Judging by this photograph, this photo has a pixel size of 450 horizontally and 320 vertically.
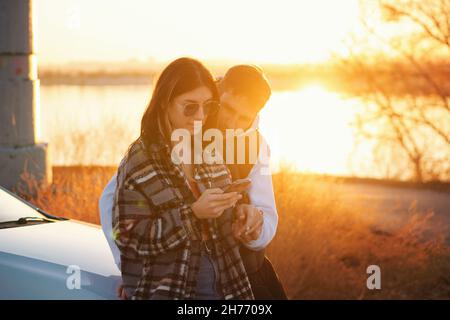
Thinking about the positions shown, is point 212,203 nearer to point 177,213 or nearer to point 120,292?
point 177,213

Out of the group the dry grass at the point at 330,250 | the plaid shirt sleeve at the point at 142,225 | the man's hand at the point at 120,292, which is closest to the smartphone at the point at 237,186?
the plaid shirt sleeve at the point at 142,225

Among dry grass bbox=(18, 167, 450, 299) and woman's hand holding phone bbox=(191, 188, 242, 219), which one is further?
dry grass bbox=(18, 167, 450, 299)

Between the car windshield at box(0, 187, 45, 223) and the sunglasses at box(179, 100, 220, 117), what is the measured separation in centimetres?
154

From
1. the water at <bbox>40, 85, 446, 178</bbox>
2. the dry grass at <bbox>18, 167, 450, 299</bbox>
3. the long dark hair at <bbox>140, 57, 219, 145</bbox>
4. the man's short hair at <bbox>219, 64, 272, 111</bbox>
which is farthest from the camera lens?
the water at <bbox>40, 85, 446, 178</bbox>


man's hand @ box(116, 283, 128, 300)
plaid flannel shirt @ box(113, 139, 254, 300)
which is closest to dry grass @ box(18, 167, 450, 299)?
man's hand @ box(116, 283, 128, 300)

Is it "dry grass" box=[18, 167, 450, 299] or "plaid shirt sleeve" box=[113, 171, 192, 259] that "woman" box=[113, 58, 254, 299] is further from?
"dry grass" box=[18, 167, 450, 299]

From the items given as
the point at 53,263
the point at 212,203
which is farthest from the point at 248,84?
the point at 53,263

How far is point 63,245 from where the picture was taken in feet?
11.0

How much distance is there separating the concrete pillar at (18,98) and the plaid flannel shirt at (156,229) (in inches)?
205

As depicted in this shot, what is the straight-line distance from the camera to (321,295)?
5656 mm

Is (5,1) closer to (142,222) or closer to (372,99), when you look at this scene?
(372,99)

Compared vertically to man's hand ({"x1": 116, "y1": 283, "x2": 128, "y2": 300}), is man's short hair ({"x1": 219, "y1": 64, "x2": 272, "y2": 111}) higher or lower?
higher

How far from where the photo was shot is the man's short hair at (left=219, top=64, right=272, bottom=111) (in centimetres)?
290
